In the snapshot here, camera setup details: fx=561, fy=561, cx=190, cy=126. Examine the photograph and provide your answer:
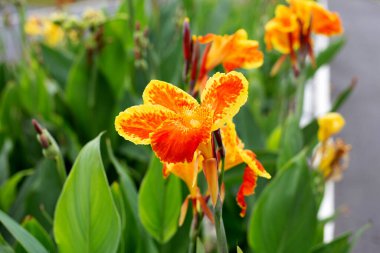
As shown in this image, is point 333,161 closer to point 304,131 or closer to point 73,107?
point 304,131

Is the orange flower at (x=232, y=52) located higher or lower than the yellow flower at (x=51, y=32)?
higher

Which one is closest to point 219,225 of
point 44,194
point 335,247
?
point 335,247

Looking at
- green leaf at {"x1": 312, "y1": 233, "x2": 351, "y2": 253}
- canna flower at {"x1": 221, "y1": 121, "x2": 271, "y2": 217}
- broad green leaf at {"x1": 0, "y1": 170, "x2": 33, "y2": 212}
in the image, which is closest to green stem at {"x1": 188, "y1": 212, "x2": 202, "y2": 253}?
canna flower at {"x1": 221, "y1": 121, "x2": 271, "y2": 217}

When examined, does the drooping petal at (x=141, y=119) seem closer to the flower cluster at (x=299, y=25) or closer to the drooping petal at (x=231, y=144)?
the drooping petal at (x=231, y=144)

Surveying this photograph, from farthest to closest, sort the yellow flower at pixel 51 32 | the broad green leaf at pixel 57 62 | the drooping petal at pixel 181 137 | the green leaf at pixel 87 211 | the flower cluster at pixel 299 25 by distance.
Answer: the yellow flower at pixel 51 32 < the broad green leaf at pixel 57 62 < the flower cluster at pixel 299 25 < the green leaf at pixel 87 211 < the drooping petal at pixel 181 137

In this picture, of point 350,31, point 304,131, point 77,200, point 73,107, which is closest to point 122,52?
point 73,107

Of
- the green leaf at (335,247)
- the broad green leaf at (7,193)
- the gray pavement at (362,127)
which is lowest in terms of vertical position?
the gray pavement at (362,127)

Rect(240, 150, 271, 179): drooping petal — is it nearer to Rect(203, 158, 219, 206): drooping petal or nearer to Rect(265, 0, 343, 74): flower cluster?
Rect(203, 158, 219, 206): drooping petal

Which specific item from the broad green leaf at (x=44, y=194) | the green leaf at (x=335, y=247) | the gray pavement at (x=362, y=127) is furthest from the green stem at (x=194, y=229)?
the gray pavement at (x=362, y=127)
